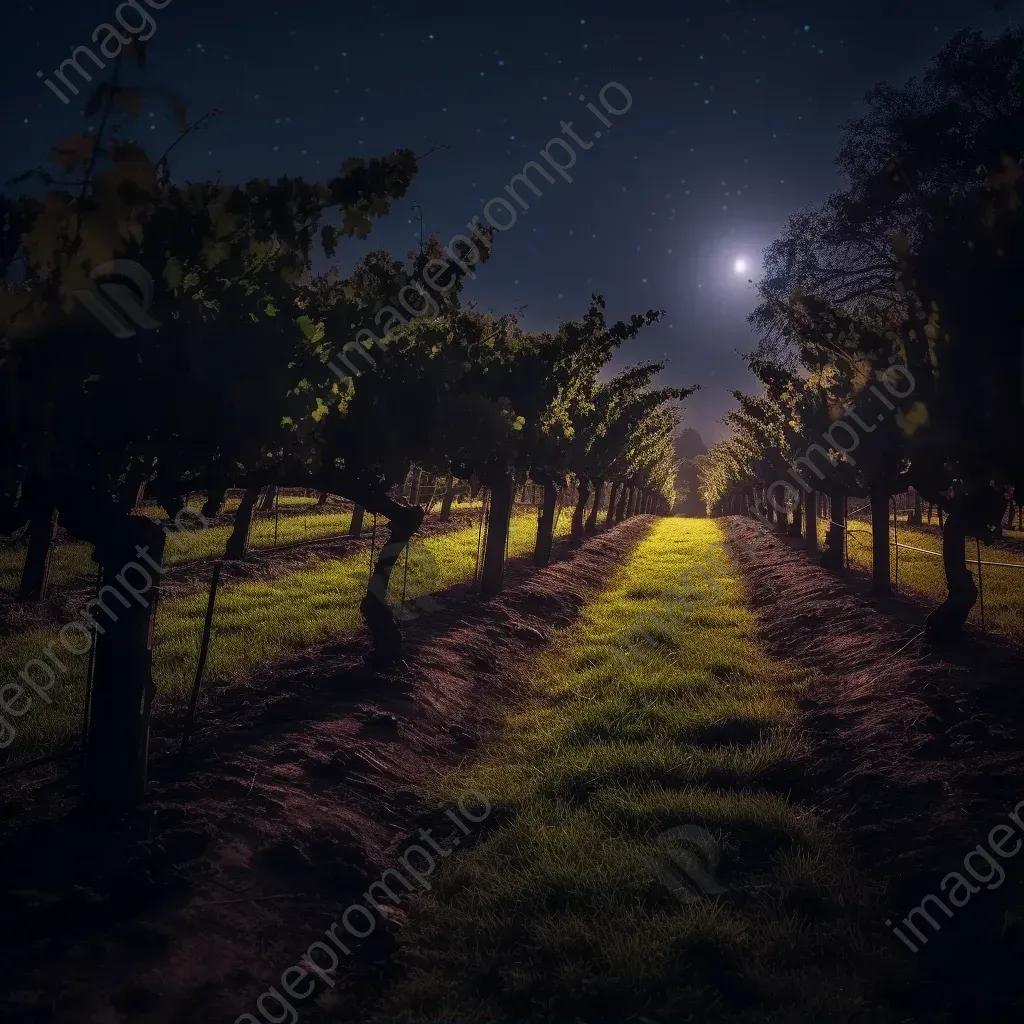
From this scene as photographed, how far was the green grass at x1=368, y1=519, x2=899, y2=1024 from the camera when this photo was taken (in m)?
3.75

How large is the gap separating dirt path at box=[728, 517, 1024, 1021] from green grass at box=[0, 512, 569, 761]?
594 centimetres

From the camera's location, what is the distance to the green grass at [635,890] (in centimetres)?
375

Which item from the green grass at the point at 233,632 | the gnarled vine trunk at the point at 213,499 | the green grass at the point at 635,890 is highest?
the gnarled vine trunk at the point at 213,499

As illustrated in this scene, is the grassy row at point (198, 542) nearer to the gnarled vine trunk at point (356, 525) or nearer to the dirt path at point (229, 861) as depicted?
the gnarled vine trunk at point (356, 525)

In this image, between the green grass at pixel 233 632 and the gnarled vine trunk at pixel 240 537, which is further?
the gnarled vine trunk at pixel 240 537

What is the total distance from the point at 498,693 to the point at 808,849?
498cm

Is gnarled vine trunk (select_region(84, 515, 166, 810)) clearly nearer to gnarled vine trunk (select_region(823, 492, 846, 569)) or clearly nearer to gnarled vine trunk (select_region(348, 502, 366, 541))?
gnarled vine trunk (select_region(823, 492, 846, 569))

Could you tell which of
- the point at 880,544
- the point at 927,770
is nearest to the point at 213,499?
the point at 927,770

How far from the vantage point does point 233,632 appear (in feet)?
35.1

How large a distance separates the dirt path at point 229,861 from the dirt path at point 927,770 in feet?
10.2

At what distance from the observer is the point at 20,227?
4551mm

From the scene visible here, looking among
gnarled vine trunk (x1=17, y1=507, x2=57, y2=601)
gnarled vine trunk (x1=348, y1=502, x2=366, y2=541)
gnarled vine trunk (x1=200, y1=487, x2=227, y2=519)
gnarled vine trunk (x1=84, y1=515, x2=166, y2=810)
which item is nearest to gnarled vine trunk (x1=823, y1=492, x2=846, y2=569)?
gnarled vine trunk (x1=348, y1=502, x2=366, y2=541)

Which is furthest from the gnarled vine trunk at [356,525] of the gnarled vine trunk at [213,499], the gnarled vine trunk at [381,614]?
the gnarled vine trunk at [213,499]

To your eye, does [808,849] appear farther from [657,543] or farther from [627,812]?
[657,543]
